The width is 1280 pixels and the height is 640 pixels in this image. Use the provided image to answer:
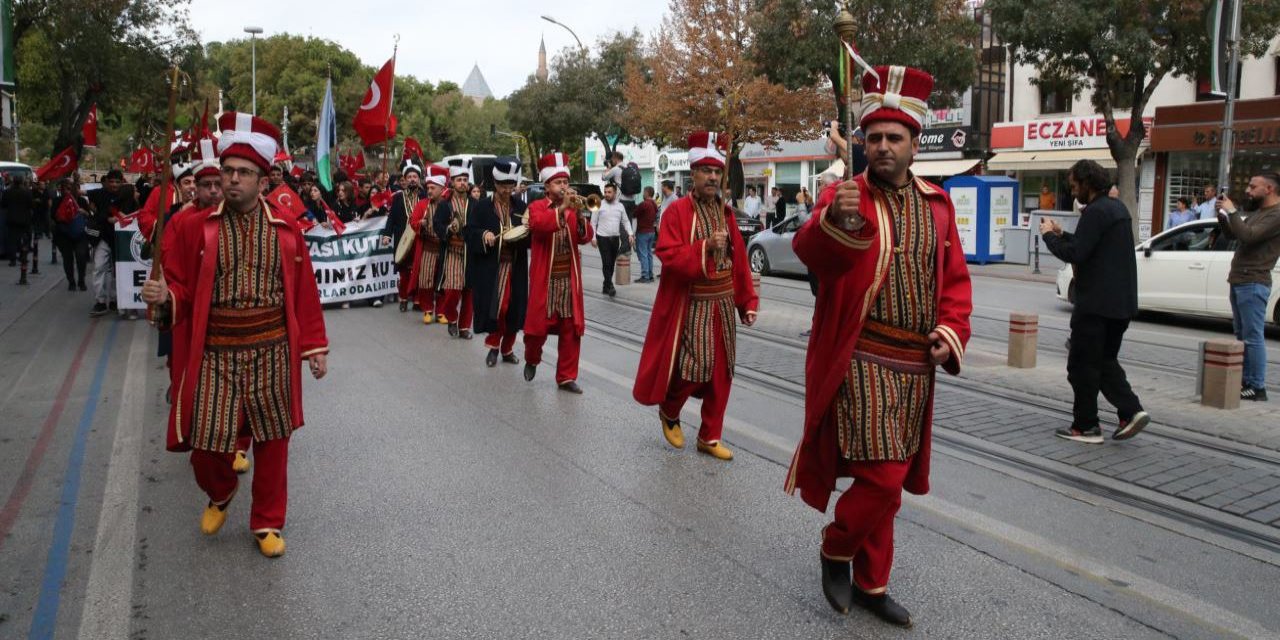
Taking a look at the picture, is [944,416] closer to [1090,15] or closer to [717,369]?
[717,369]

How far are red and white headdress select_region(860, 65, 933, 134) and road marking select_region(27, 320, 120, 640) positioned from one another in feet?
11.7

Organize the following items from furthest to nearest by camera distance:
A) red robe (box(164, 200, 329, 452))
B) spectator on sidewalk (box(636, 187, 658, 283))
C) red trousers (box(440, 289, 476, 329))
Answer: spectator on sidewalk (box(636, 187, 658, 283)) < red trousers (box(440, 289, 476, 329)) < red robe (box(164, 200, 329, 452))

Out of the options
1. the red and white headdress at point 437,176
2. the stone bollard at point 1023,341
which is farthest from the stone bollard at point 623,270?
the stone bollard at point 1023,341

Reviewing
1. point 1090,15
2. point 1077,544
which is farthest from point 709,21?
point 1077,544

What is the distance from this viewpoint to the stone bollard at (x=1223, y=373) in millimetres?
7574

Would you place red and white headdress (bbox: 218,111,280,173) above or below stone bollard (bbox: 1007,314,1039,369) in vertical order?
above

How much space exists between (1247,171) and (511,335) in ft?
77.9

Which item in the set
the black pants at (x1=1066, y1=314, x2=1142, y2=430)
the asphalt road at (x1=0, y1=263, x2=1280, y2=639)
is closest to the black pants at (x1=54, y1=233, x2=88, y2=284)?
the asphalt road at (x1=0, y1=263, x2=1280, y2=639)

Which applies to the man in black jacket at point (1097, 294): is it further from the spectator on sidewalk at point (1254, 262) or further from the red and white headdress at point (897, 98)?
the red and white headdress at point (897, 98)

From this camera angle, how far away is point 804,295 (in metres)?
16.4

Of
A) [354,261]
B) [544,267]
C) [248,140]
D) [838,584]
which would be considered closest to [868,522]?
[838,584]

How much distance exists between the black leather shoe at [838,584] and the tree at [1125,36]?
20377 mm

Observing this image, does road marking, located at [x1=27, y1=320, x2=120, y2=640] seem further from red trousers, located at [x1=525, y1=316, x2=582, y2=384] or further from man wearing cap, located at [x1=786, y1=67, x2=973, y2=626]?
red trousers, located at [x1=525, y1=316, x2=582, y2=384]

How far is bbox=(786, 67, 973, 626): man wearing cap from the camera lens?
3652 mm
